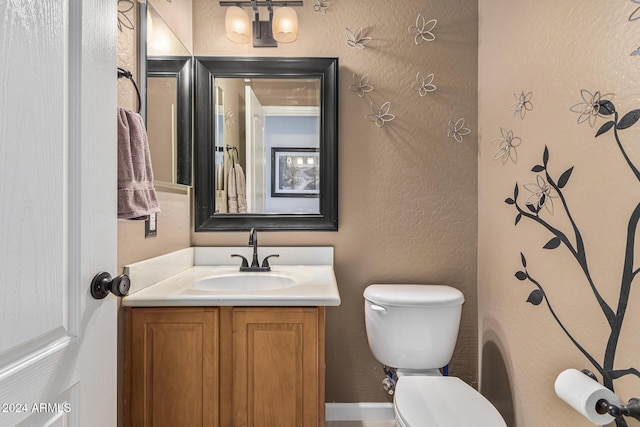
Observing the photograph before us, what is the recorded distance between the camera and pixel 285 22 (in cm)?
170

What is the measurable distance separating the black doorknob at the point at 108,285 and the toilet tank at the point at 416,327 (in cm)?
109

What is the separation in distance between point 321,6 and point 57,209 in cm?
170

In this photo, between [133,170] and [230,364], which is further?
[230,364]

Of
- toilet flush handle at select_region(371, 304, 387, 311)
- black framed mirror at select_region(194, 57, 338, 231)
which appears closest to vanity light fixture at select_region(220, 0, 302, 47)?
black framed mirror at select_region(194, 57, 338, 231)

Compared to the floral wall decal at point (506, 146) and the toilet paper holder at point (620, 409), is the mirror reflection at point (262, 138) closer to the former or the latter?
the floral wall decal at point (506, 146)

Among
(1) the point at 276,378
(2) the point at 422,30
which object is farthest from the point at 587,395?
(2) the point at 422,30

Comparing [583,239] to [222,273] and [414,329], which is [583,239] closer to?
[414,329]

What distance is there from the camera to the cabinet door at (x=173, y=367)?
117 centimetres

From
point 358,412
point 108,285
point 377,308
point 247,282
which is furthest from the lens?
point 358,412

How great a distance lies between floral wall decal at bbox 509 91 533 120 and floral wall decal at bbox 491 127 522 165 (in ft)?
0.31

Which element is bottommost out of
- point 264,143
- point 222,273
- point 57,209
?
point 222,273

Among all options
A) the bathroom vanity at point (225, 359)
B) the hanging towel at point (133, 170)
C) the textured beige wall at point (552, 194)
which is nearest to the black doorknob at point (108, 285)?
the hanging towel at point (133, 170)

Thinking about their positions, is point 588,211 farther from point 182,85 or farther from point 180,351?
point 182,85

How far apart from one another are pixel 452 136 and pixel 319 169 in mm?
742
